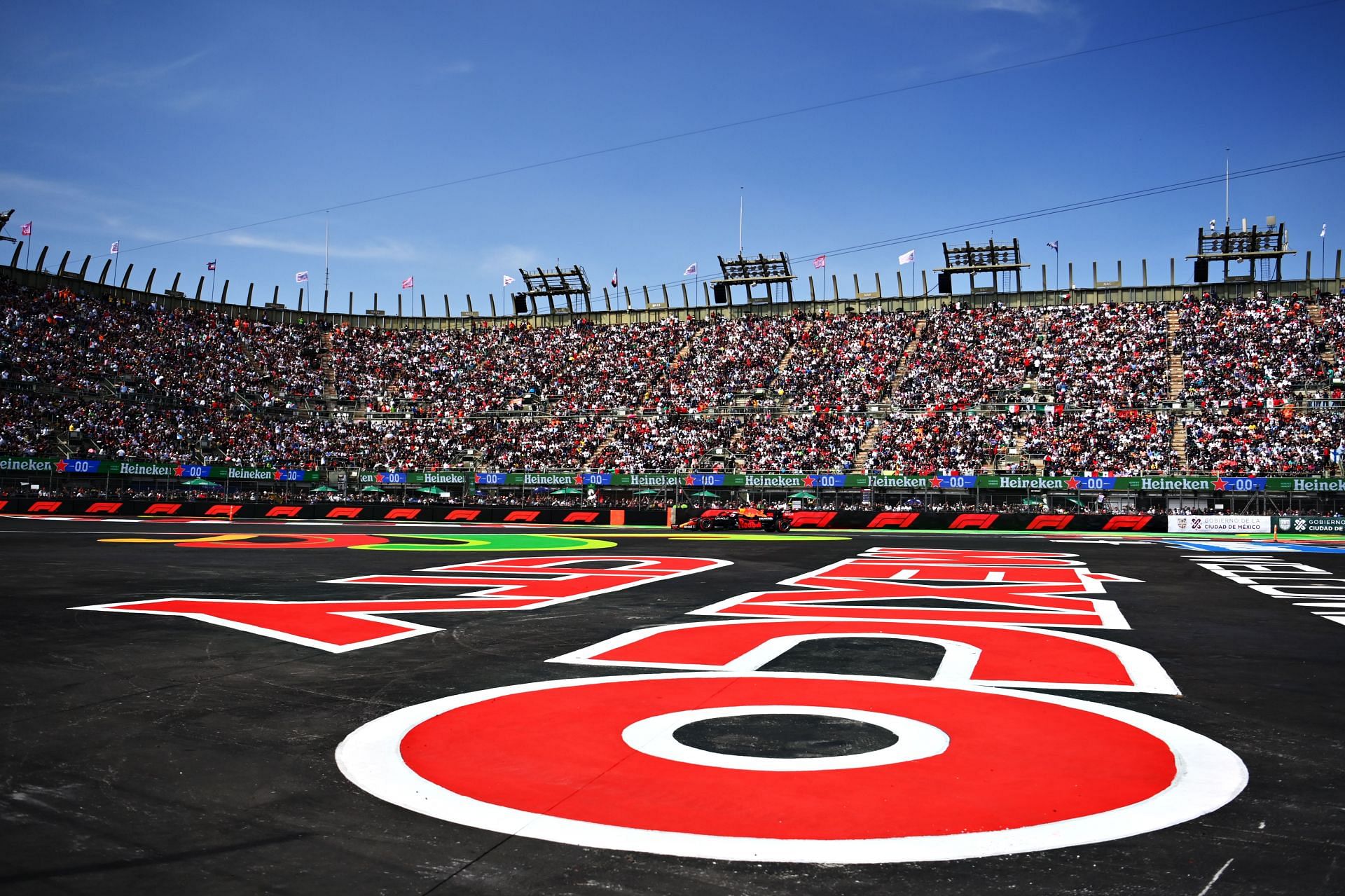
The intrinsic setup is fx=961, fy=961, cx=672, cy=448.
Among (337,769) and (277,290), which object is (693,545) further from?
(277,290)

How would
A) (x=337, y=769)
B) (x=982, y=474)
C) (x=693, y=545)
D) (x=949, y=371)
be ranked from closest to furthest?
(x=337, y=769)
(x=693, y=545)
(x=982, y=474)
(x=949, y=371)

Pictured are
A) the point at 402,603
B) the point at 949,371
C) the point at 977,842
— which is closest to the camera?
the point at 977,842

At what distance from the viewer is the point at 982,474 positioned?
155ft

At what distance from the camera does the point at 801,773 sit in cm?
612

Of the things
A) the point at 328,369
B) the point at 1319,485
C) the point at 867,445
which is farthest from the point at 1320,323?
the point at 328,369

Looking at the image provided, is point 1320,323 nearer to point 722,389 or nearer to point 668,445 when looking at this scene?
point 722,389

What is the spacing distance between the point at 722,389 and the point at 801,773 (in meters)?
56.5

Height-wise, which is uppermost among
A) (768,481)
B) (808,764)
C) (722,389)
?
(722,389)

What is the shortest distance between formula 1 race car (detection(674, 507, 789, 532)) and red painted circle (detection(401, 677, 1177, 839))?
1393 inches

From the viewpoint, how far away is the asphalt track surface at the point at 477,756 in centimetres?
454

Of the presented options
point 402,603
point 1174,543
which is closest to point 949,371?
point 1174,543

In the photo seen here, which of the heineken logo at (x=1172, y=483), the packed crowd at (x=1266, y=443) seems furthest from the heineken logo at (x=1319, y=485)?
the heineken logo at (x=1172, y=483)

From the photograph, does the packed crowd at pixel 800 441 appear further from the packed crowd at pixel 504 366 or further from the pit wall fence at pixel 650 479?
the packed crowd at pixel 504 366

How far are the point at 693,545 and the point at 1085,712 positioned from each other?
24.1 m
